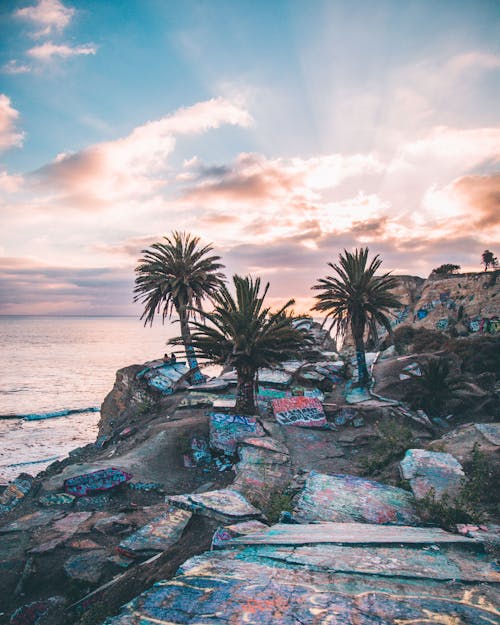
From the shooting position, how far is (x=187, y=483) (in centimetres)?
1064

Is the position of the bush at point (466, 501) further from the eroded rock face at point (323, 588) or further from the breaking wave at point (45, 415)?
the breaking wave at point (45, 415)

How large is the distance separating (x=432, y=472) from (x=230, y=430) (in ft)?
21.8

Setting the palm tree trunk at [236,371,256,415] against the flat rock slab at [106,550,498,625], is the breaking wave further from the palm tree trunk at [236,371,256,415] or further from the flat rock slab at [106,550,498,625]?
the flat rock slab at [106,550,498,625]

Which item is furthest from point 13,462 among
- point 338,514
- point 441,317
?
point 441,317

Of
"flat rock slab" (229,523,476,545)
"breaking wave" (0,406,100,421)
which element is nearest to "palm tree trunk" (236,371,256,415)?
"flat rock slab" (229,523,476,545)

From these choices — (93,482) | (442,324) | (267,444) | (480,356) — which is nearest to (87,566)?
(93,482)

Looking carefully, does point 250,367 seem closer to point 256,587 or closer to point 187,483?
point 187,483

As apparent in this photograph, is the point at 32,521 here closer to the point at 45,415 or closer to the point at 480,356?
the point at 480,356

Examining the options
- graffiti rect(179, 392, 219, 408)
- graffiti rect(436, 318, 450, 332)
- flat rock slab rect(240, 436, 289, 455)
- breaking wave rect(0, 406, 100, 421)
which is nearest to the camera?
flat rock slab rect(240, 436, 289, 455)

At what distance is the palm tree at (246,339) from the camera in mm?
12547

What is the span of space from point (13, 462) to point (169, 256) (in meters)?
15.2

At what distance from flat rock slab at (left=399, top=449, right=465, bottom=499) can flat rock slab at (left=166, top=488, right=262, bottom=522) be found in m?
3.39

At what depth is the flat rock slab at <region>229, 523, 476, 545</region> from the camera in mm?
4160

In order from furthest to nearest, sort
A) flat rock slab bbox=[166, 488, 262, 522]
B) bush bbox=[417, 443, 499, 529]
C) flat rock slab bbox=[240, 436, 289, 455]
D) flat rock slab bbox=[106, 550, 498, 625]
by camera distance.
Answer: flat rock slab bbox=[240, 436, 289, 455], flat rock slab bbox=[166, 488, 262, 522], bush bbox=[417, 443, 499, 529], flat rock slab bbox=[106, 550, 498, 625]
